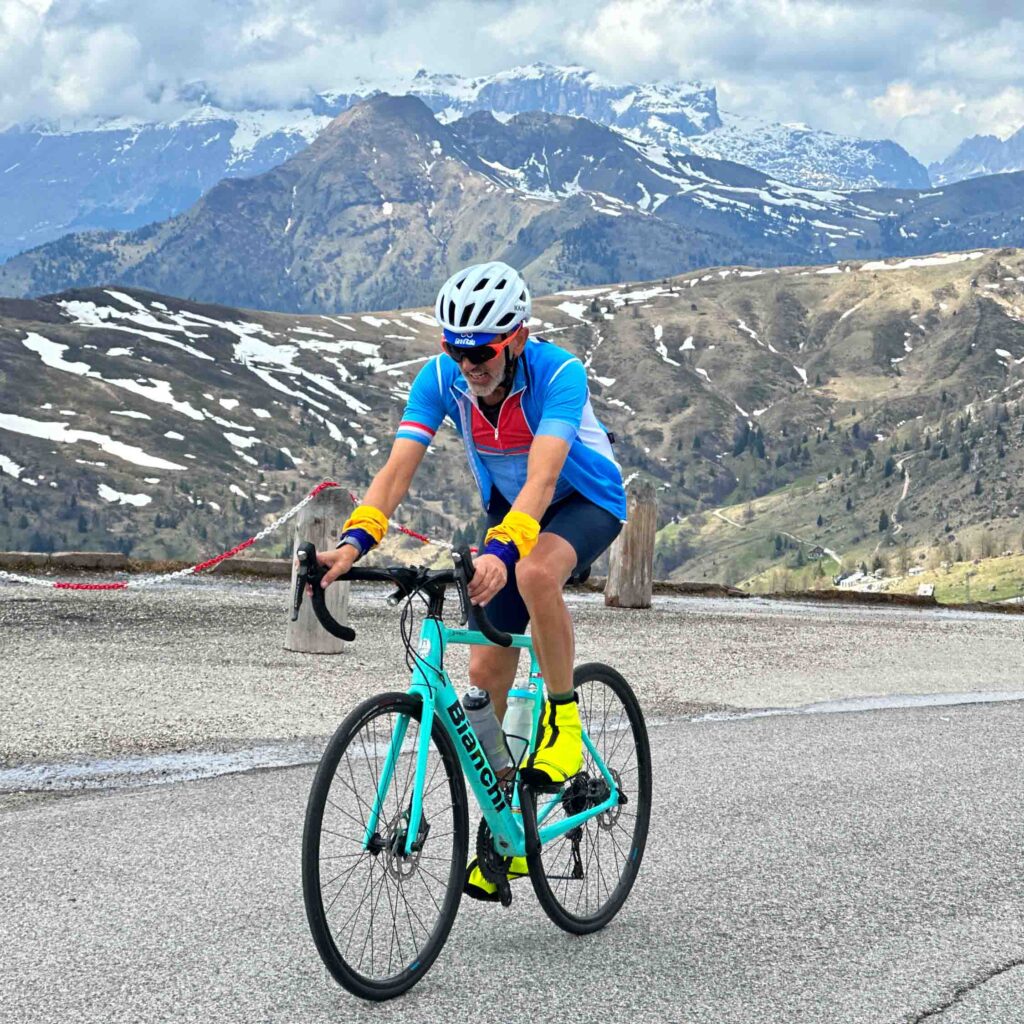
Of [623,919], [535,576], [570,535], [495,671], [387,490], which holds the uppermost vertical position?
[387,490]

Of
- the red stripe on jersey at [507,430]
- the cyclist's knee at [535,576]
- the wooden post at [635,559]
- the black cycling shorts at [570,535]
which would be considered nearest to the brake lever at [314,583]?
the cyclist's knee at [535,576]

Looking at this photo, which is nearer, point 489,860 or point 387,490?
point 489,860

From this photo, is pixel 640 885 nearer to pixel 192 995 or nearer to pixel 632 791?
pixel 632 791

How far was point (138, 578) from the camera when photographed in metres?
17.9

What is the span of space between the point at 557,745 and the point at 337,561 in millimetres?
1240

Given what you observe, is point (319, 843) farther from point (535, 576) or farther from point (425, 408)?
point (425, 408)

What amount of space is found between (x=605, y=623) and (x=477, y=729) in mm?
11540

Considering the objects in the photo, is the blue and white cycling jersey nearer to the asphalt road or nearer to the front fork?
the front fork

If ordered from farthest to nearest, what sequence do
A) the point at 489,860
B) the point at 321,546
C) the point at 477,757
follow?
1. the point at 321,546
2. the point at 489,860
3. the point at 477,757

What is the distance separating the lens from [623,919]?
5.34 meters

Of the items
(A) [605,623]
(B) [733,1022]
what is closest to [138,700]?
(B) [733,1022]

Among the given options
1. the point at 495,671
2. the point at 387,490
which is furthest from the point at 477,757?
the point at 387,490

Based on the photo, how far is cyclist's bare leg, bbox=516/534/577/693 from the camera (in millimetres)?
4859

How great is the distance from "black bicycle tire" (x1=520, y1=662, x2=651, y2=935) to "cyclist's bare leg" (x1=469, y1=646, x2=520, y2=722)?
0.30 m
